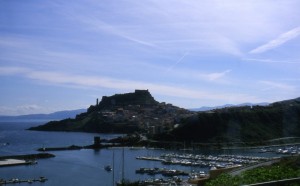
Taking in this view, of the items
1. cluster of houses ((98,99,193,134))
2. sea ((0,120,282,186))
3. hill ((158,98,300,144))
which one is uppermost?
cluster of houses ((98,99,193,134))

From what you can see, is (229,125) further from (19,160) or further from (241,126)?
(19,160)

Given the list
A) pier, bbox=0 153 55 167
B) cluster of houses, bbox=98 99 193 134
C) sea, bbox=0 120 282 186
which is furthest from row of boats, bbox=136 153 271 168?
cluster of houses, bbox=98 99 193 134

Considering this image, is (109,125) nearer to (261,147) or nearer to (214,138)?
(214,138)

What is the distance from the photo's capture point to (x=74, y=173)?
130ft

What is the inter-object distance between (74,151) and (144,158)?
15180 millimetres

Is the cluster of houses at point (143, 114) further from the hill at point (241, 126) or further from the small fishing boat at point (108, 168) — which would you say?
the small fishing boat at point (108, 168)

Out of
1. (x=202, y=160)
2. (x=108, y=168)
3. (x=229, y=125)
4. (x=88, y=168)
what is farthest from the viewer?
(x=229, y=125)

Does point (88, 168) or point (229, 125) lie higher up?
point (229, 125)

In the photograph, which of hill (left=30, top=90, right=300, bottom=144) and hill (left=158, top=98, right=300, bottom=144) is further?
hill (left=30, top=90, right=300, bottom=144)

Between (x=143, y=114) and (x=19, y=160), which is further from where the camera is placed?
(x=143, y=114)

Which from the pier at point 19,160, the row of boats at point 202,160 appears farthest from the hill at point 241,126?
the pier at point 19,160

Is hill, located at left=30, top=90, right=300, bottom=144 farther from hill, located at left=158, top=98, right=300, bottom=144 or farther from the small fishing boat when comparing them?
the small fishing boat

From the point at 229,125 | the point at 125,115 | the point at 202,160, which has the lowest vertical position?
the point at 202,160

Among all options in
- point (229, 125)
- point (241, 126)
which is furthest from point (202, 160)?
point (241, 126)
